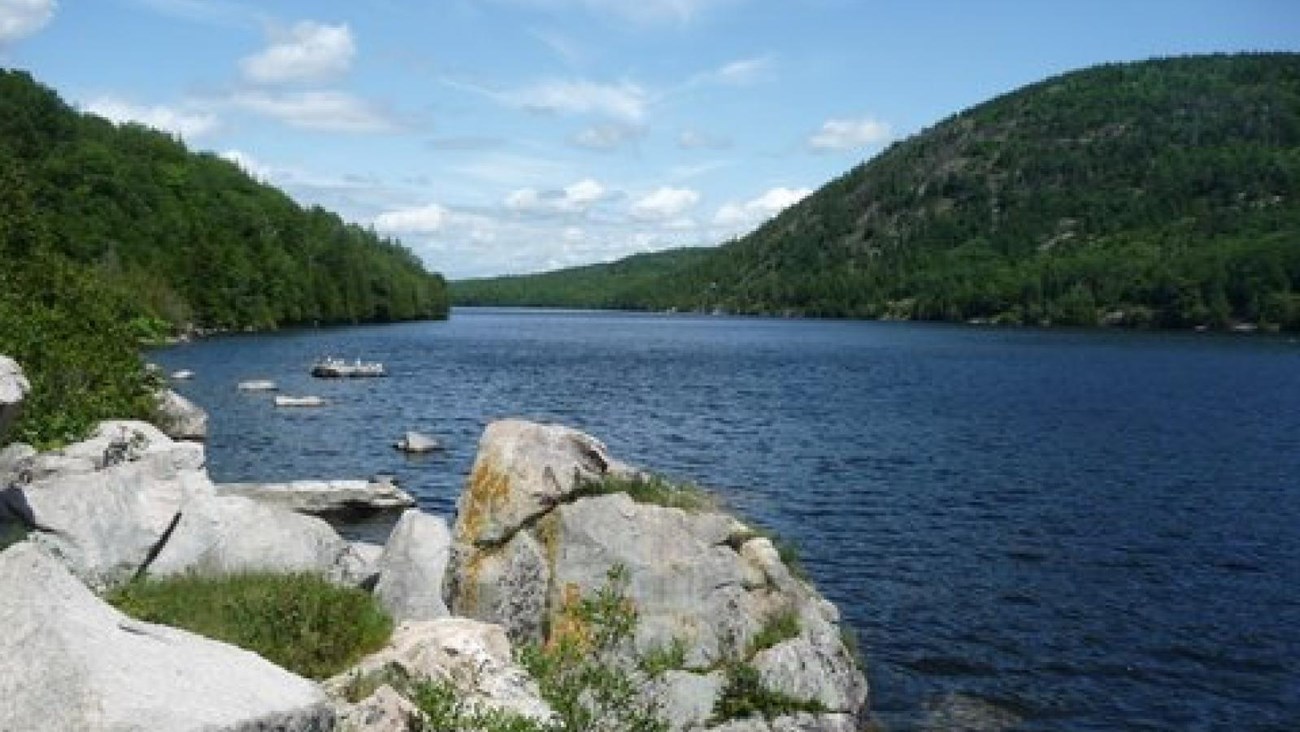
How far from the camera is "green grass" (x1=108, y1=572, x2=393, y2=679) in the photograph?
16078 mm

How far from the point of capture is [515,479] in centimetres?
2208

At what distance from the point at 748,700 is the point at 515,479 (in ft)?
20.3

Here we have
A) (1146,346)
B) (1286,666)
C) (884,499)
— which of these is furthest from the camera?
(1146,346)

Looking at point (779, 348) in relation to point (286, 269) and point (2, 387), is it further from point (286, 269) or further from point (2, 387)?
point (2, 387)

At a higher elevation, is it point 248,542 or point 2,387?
point 2,387

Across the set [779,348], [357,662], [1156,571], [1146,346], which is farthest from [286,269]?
[357,662]

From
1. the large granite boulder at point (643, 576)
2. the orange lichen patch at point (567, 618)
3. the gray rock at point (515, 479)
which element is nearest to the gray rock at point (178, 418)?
the gray rock at point (515, 479)

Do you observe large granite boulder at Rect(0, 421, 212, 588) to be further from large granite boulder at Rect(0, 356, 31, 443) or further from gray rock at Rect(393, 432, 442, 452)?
gray rock at Rect(393, 432, 442, 452)

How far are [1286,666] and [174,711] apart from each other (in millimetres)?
29034

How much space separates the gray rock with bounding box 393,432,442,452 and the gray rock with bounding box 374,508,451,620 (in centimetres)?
3656

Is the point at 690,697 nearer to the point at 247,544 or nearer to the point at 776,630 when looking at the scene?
the point at 776,630

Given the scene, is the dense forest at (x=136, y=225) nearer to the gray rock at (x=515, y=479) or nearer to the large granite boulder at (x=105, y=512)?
the large granite boulder at (x=105, y=512)

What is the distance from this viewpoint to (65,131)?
586 feet

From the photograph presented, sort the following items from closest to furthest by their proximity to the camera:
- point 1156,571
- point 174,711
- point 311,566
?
point 174,711, point 311,566, point 1156,571
